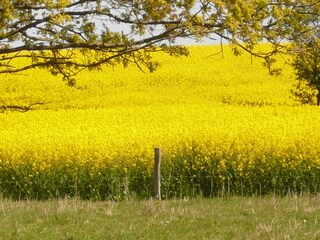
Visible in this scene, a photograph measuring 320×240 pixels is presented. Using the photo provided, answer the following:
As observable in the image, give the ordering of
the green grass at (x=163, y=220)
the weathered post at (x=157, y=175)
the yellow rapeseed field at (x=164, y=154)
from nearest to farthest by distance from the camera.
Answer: the green grass at (x=163, y=220)
the weathered post at (x=157, y=175)
the yellow rapeseed field at (x=164, y=154)

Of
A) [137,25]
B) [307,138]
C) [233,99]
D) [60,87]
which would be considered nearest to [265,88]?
[233,99]

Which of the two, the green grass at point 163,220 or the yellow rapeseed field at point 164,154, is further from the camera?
the yellow rapeseed field at point 164,154

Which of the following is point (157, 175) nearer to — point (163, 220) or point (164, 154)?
point (164, 154)

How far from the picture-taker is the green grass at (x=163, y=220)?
9.70 metres

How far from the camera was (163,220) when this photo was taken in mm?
10609

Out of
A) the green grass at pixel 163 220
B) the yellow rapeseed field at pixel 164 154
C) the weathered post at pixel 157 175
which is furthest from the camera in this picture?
the yellow rapeseed field at pixel 164 154

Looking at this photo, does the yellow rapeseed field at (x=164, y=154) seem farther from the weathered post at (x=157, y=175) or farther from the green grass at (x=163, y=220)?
the green grass at (x=163, y=220)

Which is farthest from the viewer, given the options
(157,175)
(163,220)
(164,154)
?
(164,154)

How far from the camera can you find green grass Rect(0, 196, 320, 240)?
31.8 feet

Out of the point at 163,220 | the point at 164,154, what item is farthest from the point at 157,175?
the point at 163,220

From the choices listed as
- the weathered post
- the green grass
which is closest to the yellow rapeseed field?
the weathered post

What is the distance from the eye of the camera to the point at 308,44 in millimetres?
15141

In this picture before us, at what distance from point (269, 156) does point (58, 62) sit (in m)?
5.37

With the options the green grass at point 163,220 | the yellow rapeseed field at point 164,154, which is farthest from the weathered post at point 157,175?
the green grass at point 163,220
